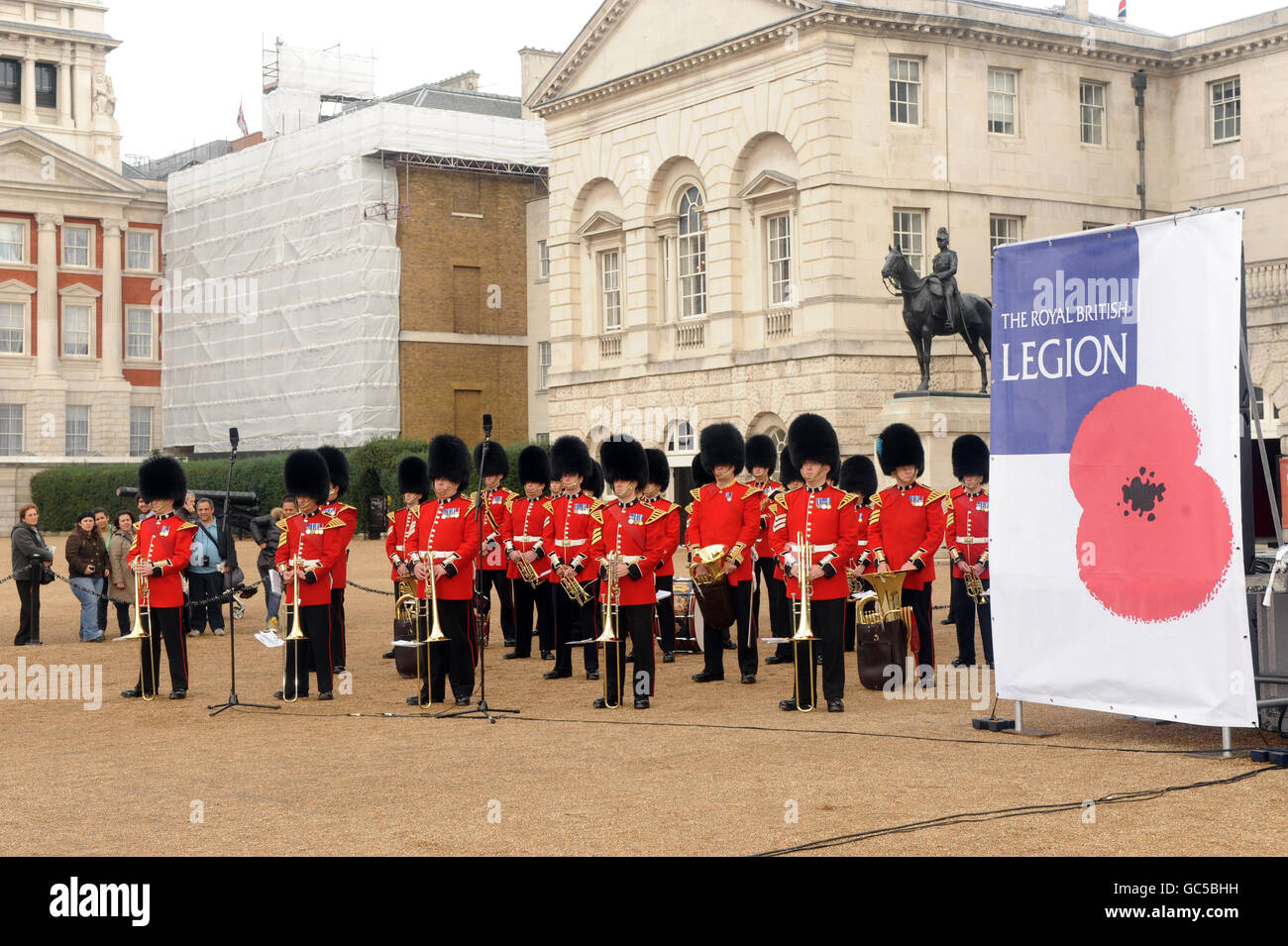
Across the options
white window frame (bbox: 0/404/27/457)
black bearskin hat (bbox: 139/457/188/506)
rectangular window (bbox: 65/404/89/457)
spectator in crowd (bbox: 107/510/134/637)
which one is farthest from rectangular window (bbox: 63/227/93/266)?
black bearskin hat (bbox: 139/457/188/506)

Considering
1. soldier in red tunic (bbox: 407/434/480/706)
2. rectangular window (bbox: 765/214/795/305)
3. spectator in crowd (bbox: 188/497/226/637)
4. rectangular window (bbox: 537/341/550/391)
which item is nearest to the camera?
soldier in red tunic (bbox: 407/434/480/706)

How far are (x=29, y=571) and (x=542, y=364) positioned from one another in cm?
3097

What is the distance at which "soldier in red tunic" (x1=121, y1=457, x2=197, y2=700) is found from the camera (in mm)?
12922

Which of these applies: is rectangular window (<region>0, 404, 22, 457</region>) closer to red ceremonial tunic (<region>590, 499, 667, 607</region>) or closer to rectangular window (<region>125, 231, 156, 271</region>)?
rectangular window (<region>125, 231, 156, 271</region>)

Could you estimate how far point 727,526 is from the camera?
13.5 metres

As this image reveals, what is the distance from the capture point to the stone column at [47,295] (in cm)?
5694

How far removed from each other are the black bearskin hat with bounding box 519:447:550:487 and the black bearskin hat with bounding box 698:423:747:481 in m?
2.64

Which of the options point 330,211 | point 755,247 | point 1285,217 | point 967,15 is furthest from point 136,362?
point 1285,217

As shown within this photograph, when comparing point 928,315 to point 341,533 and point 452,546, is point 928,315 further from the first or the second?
point 452,546

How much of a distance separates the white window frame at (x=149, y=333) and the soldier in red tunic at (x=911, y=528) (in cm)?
4918

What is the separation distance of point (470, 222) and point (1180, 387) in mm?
39845

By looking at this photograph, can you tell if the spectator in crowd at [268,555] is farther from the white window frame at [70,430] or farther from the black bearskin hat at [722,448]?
the white window frame at [70,430]

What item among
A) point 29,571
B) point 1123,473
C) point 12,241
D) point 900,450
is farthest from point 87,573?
point 12,241

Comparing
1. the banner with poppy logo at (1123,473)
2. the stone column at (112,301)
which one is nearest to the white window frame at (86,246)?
the stone column at (112,301)
